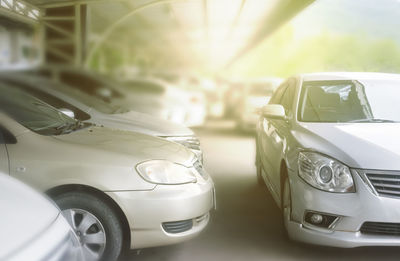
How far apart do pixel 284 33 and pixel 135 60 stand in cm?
1027

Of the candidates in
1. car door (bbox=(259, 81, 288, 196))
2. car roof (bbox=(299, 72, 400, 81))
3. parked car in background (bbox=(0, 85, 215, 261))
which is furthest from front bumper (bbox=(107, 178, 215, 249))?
car roof (bbox=(299, 72, 400, 81))

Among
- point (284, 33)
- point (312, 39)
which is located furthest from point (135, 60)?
point (312, 39)

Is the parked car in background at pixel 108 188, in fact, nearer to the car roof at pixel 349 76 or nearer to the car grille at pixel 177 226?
the car grille at pixel 177 226

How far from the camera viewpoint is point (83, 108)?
5797 mm

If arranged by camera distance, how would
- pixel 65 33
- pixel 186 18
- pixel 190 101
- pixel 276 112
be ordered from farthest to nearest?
pixel 186 18, pixel 190 101, pixel 65 33, pixel 276 112

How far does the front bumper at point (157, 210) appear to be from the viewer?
3215 mm

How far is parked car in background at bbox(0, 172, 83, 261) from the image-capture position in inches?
75.7

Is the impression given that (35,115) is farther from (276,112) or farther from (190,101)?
(190,101)

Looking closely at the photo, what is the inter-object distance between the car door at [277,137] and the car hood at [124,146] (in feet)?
2.98

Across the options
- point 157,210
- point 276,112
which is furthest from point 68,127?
point 276,112

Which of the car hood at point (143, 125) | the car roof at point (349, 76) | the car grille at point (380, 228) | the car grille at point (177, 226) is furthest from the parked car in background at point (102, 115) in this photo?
the car grille at point (380, 228)

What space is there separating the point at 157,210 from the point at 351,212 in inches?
55.7

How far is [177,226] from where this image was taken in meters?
3.40

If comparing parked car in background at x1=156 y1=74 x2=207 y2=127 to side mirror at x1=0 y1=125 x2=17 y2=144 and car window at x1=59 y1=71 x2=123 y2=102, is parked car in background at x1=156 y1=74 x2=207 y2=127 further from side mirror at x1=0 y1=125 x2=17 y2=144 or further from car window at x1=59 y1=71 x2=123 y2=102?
side mirror at x1=0 y1=125 x2=17 y2=144
